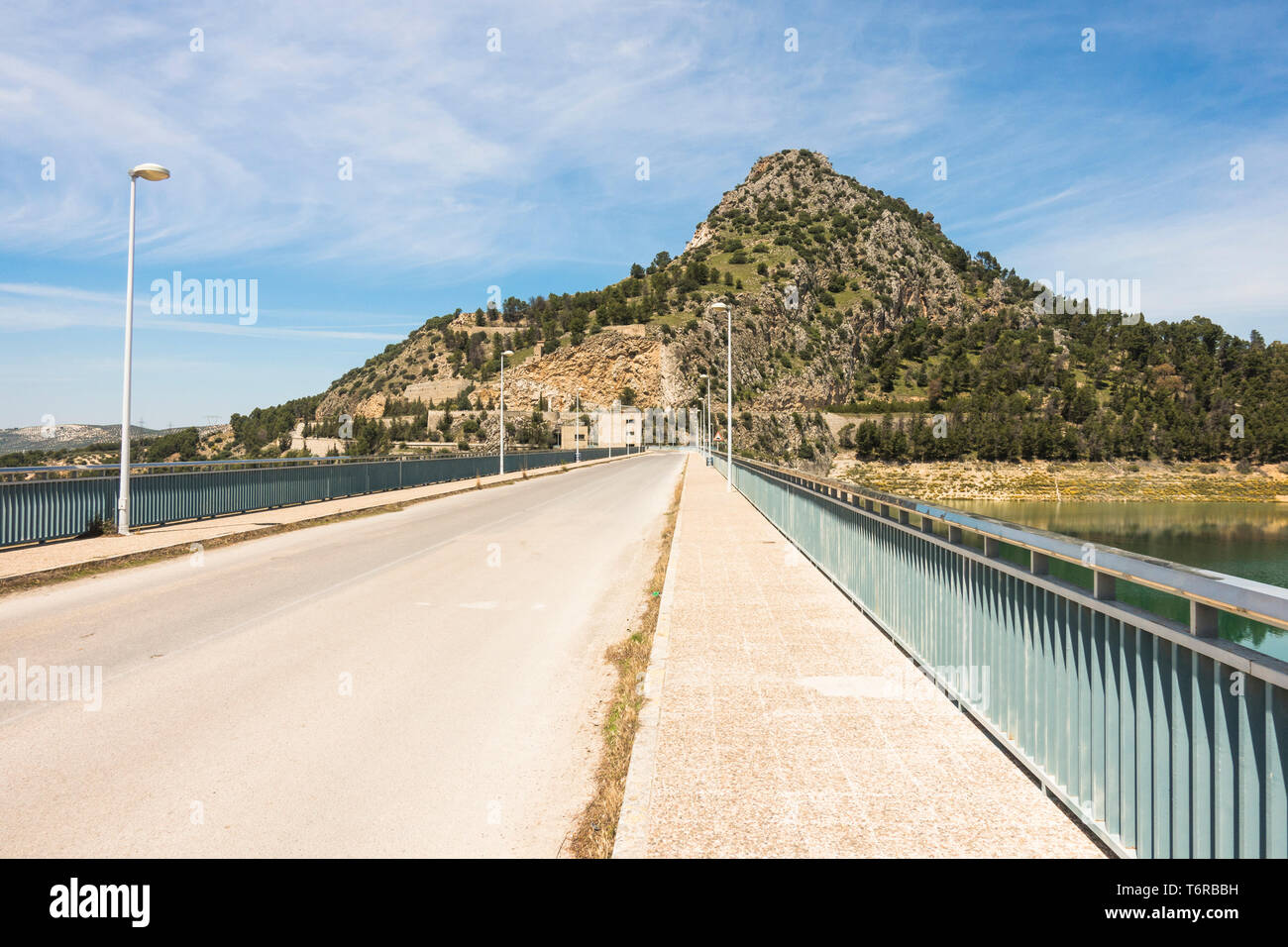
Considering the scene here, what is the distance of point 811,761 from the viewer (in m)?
4.18

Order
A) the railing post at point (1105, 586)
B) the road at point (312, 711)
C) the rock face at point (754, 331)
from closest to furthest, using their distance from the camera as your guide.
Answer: the railing post at point (1105, 586), the road at point (312, 711), the rock face at point (754, 331)

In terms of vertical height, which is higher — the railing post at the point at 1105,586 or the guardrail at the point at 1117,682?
the railing post at the point at 1105,586

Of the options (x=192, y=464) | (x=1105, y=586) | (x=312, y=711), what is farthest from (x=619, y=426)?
(x=1105, y=586)

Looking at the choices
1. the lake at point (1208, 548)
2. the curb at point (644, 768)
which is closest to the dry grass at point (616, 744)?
the curb at point (644, 768)

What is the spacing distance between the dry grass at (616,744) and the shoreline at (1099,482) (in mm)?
24738

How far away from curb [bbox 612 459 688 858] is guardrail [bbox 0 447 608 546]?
13.7 metres

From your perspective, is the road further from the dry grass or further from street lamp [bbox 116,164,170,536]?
street lamp [bbox 116,164,170,536]

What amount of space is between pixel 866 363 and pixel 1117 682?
166673mm

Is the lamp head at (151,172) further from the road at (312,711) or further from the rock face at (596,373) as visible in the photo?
the rock face at (596,373)

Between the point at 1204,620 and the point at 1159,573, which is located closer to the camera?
the point at 1204,620

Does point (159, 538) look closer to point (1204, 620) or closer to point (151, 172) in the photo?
point (151, 172)

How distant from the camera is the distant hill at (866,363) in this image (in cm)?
7894

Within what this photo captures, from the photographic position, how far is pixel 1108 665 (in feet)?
10.1

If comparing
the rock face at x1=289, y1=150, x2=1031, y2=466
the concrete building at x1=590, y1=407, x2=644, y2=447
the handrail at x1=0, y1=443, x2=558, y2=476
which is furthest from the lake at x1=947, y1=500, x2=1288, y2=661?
the concrete building at x1=590, y1=407, x2=644, y2=447
